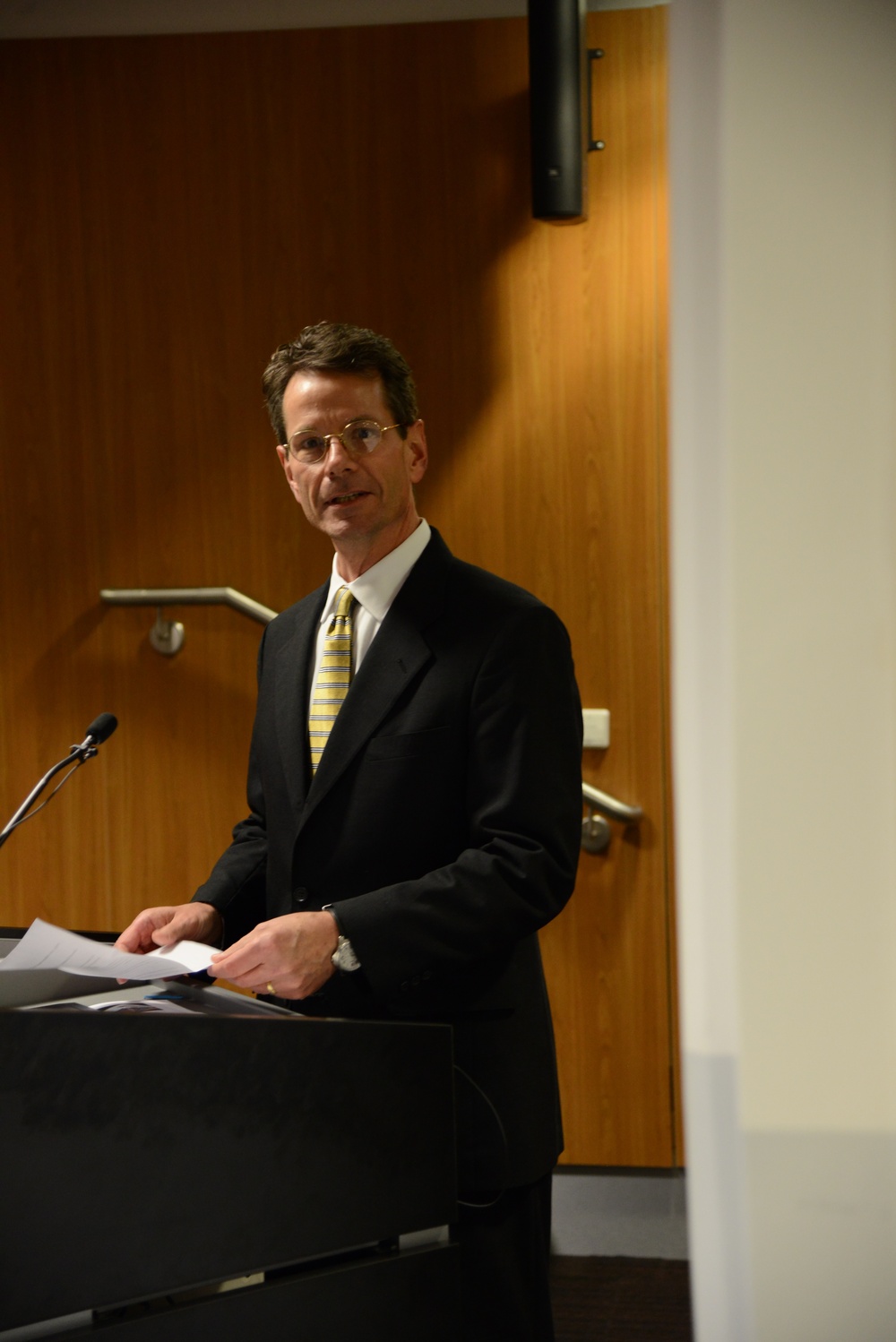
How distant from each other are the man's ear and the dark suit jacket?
194mm

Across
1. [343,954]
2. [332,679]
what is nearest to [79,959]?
[343,954]

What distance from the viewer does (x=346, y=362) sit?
1555 mm

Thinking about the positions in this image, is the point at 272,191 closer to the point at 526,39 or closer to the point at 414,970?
the point at 526,39

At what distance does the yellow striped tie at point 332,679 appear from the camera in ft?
4.98

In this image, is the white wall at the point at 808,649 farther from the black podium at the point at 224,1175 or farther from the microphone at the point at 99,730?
the microphone at the point at 99,730

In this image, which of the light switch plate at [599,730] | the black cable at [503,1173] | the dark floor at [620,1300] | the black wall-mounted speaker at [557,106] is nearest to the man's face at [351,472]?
the black cable at [503,1173]

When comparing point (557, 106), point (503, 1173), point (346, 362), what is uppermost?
point (557, 106)

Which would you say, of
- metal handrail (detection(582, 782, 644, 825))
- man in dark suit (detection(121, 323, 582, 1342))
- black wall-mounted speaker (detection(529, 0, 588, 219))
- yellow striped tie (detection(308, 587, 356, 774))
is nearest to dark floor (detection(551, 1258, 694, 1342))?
metal handrail (detection(582, 782, 644, 825))

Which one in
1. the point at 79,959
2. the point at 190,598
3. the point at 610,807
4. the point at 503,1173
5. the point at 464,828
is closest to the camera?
the point at 79,959

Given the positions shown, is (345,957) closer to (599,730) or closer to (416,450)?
(416,450)

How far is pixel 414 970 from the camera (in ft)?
4.04

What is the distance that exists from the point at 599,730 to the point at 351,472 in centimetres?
157

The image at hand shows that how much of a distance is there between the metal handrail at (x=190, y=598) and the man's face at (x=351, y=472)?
141 centimetres

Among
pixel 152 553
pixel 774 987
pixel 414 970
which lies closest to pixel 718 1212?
pixel 774 987
